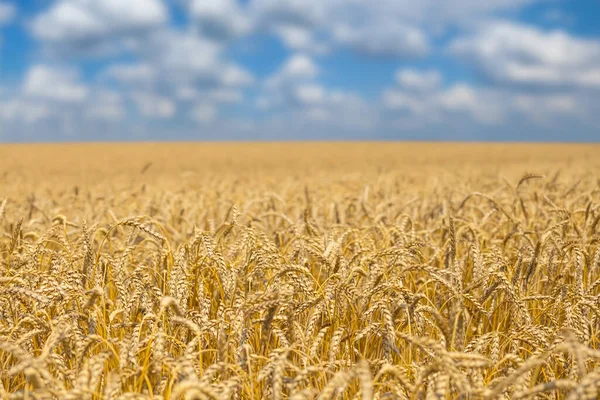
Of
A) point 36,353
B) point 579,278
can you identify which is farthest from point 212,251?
point 579,278

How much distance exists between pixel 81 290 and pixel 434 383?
59.2 inches

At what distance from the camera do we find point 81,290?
2107 millimetres

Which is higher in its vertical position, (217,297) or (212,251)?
(212,251)

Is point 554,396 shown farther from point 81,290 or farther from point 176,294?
point 81,290

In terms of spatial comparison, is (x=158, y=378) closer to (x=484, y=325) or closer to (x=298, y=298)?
(x=298, y=298)

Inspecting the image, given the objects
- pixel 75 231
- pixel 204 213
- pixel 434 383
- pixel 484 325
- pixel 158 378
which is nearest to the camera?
pixel 434 383

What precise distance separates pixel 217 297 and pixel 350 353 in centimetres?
97

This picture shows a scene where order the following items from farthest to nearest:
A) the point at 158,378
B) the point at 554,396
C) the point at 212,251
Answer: the point at 212,251 < the point at 554,396 < the point at 158,378

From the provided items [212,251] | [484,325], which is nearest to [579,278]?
[484,325]

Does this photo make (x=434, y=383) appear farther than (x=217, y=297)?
No

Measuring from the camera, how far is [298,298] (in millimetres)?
2430

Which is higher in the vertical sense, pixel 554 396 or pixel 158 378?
pixel 158 378

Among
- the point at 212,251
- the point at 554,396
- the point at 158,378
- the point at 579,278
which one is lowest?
the point at 554,396

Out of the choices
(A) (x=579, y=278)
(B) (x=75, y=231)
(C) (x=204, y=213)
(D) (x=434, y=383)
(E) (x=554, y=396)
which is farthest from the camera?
(C) (x=204, y=213)
